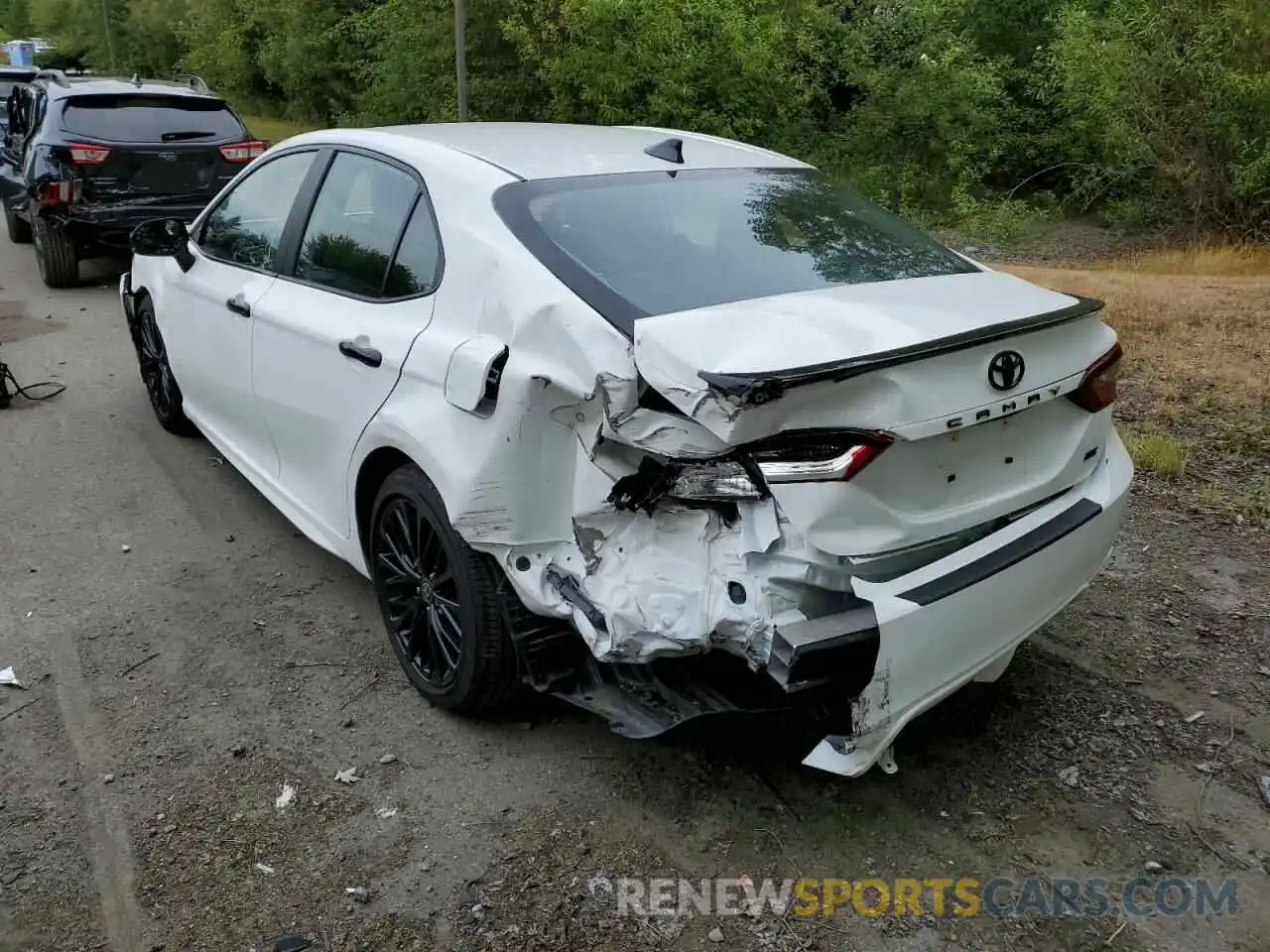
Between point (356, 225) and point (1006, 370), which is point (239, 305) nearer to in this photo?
point (356, 225)

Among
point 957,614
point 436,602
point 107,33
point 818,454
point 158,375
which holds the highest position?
point 107,33

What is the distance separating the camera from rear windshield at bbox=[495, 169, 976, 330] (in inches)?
113

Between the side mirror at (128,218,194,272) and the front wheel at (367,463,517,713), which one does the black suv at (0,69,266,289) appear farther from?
the front wheel at (367,463,517,713)

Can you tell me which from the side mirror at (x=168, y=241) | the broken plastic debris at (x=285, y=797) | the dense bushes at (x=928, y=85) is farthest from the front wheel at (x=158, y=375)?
the dense bushes at (x=928, y=85)

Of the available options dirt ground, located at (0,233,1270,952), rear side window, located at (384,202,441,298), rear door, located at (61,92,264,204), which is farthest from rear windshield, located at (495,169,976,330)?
rear door, located at (61,92,264,204)

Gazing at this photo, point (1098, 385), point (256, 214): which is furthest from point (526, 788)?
point (256, 214)

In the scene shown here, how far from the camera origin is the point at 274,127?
26.5 m

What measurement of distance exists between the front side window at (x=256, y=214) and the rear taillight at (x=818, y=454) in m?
2.50

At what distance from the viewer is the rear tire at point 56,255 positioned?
9430mm

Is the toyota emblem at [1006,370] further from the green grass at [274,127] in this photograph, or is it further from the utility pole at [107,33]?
the utility pole at [107,33]

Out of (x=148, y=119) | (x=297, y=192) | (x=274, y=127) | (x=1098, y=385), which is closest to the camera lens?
(x=1098, y=385)

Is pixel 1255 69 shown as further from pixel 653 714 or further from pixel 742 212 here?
pixel 653 714

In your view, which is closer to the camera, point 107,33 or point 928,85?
point 928,85

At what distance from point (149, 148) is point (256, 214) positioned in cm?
559
